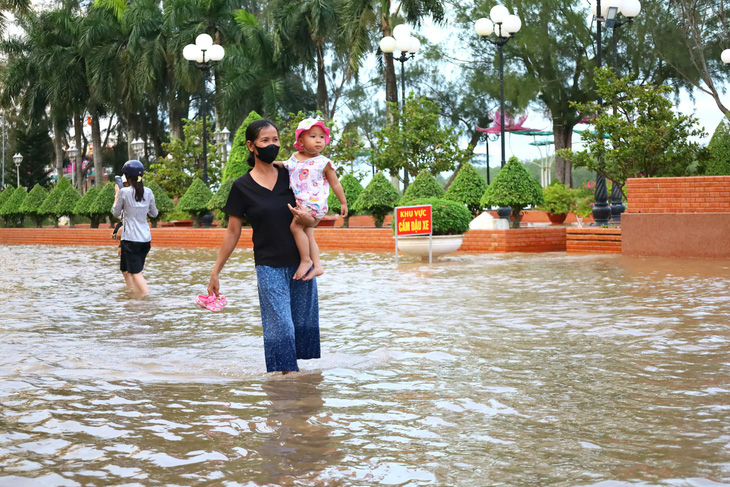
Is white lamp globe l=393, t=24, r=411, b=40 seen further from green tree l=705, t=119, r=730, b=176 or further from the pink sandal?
the pink sandal

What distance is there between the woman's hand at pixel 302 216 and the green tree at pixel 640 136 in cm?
1382

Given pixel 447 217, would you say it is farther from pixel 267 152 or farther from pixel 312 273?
pixel 267 152

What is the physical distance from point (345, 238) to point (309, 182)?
1841 cm

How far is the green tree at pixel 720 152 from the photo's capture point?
17.8m

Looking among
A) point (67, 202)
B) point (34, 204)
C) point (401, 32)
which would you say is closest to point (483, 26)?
point (401, 32)

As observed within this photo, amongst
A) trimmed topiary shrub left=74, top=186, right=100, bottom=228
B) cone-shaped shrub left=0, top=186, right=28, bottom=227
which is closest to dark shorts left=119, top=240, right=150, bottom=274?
trimmed topiary shrub left=74, top=186, right=100, bottom=228

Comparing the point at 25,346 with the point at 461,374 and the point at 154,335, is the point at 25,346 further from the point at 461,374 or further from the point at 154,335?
the point at 461,374

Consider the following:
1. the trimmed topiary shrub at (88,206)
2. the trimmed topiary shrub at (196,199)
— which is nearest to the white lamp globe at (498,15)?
the trimmed topiary shrub at (196,199)

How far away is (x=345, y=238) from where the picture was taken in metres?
24.4

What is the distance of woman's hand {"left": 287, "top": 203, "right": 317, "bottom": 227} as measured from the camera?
584 cm

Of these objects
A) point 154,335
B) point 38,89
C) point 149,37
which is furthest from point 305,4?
point 154,335

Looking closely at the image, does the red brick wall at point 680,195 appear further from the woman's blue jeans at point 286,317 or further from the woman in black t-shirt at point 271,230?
the woman in black t-shirt at point 271,230

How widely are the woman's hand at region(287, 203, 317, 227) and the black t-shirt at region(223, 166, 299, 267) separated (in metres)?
0.08

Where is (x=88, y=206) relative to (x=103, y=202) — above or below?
below
